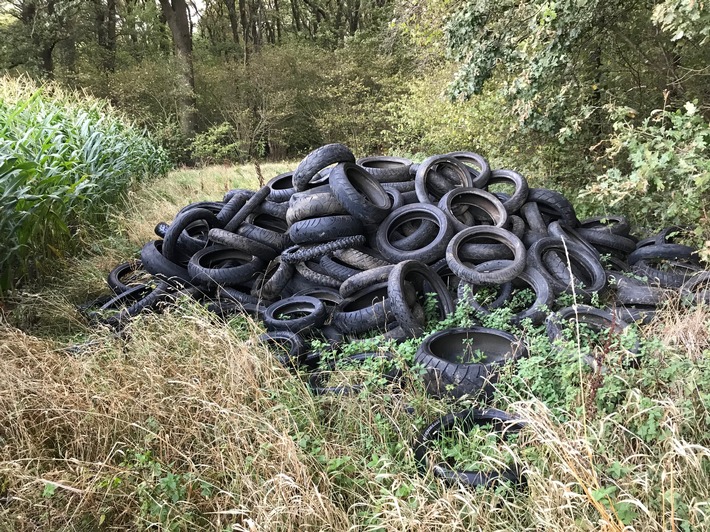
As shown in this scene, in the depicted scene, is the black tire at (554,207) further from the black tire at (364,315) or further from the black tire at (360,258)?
the black tire at (364,315)

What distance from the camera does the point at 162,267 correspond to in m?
5.38

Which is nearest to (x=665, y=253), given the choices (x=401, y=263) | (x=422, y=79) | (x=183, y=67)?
(x=401, y=263)

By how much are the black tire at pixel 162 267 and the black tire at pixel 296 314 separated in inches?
48.1

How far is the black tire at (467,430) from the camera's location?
2.35 m

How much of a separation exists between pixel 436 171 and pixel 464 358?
3281mm

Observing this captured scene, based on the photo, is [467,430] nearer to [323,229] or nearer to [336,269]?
[336,269]

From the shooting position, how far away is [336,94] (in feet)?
59.8

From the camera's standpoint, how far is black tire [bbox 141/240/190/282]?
532cm

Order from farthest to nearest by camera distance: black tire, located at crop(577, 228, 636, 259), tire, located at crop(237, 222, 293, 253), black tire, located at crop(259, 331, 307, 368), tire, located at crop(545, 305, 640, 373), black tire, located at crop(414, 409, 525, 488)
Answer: tire, located at crop(237, 222, 293, 253), black tire, located at crop(577, 228, 636, 259), black tire, located at crop(259, 331, 307, 368), tire, located at crop(545, 305, 640, 373), black tire, located at crop(414, 409, 525, 488)

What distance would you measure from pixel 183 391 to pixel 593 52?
7224 mm

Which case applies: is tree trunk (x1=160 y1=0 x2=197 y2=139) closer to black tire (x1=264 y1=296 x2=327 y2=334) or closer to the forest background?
the forest background

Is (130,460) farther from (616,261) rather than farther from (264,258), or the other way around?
(616,261)

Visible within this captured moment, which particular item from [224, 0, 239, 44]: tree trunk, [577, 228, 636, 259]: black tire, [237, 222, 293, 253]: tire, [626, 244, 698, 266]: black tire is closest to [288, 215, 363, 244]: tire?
[237, 222, 293, 253]: tire

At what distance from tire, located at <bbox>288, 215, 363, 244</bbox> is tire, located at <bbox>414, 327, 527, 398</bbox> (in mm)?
1744
